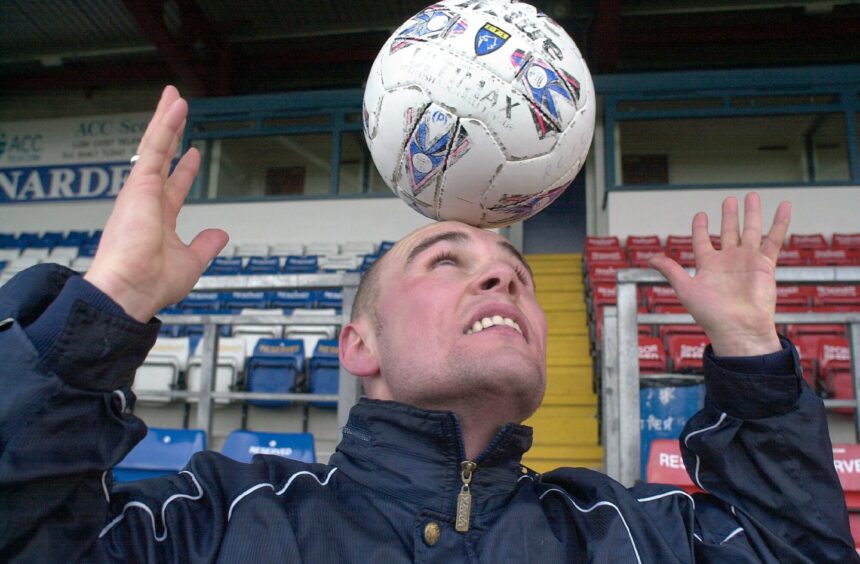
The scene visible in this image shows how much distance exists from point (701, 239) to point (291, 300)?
7.05 metres

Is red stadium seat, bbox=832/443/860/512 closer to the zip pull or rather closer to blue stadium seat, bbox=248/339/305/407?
the zip pull

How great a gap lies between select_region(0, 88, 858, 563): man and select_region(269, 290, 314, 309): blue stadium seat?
6.71 metres

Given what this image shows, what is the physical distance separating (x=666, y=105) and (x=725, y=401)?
957cm

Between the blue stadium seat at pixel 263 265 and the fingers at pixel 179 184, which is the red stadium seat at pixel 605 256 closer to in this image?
the blue stadium seat at pixel 263 265

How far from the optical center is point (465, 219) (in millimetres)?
1622

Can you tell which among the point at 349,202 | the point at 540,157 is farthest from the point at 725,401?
the point at 349,202

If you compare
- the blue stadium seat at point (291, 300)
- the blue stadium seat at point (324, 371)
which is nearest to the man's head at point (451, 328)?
the blue stadium seat at point (324, 371)

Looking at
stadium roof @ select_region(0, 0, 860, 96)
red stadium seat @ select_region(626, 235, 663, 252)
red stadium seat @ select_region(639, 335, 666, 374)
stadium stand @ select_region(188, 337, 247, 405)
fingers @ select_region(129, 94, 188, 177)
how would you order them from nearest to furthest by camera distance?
1. fingers @ select_region(129, 94, 188, 177)
2. red stadium seat @ select_region(639, 335, 666, 374)
3. stadium stand @ select_region(188, 337, 247, 405)
4. red stadium seat @ select_region(626, 235, 663, 252)
5. stadium roof @ select_region(0, 0, 860, 96)

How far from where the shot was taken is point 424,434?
4.15ft

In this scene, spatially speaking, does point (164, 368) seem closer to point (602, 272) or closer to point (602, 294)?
point (602, 294)

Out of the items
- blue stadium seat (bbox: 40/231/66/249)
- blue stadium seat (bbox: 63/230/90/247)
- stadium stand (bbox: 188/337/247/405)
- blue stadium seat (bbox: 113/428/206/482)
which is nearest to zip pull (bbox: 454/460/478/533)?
blue stadium seat (bbox: 113/428/206/482)

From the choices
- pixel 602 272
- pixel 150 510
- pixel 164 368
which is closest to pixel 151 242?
pixel 150 510

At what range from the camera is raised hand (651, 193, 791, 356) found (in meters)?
1.33

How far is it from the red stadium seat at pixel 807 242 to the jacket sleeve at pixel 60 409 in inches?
350
